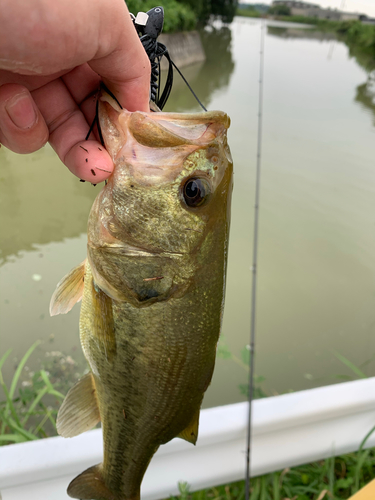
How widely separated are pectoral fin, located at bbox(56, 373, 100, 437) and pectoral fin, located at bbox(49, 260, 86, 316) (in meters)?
0.27

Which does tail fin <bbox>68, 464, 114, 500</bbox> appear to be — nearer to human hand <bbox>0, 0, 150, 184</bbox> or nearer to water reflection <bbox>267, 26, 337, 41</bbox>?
human hand <bbox>0, 0, 150, 184</bbox>

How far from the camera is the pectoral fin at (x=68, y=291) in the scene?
41.0 inches

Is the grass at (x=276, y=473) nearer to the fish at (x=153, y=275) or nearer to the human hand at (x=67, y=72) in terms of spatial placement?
the fish at (x=153, y=275)

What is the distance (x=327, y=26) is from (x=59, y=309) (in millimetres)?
40315

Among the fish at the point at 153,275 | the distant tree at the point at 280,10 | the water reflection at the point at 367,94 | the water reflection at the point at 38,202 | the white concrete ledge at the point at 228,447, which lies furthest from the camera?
the distant tree at the point at 280,10

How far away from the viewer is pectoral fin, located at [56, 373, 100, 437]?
1.10m

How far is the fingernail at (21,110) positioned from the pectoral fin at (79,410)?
0.79 m

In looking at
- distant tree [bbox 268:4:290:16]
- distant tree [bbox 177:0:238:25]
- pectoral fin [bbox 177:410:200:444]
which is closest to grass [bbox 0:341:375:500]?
pectoral fin [bbox 177:410:200:444]

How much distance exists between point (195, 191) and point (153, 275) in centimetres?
24

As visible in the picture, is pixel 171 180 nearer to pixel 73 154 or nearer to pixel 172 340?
pixel 73 154

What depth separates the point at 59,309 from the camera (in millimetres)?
1041

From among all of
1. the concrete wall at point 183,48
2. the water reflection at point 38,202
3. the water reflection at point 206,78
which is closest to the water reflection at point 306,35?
the water reflection at point 206,78

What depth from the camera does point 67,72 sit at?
1.00 metres

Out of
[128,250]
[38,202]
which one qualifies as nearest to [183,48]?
[38,202]
